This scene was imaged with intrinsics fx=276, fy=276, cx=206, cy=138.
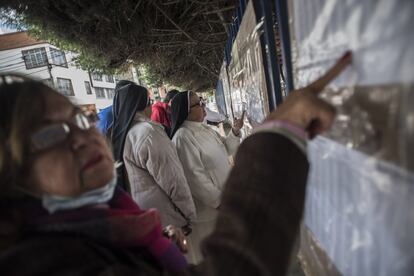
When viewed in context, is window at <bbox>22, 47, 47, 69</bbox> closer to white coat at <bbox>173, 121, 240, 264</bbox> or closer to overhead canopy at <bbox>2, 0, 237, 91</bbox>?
overhead canopy at <bbox>2, 0, 237, 91</bbox>

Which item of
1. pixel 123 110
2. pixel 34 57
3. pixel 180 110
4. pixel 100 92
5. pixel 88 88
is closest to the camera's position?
pixel 123 110

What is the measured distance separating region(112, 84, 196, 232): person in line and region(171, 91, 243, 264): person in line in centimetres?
19

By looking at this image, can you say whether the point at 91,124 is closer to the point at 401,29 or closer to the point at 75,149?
the point at 75,149

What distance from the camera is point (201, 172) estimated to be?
2.61 meters

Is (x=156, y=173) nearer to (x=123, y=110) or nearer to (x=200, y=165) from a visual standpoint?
(x=200, y=165)

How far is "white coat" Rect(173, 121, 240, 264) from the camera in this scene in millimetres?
2562

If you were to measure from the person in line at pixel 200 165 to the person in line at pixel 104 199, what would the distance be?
Answer: 4.92 ft

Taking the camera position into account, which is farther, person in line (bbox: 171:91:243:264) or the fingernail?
person in line (bbox: 171:91:243:264)

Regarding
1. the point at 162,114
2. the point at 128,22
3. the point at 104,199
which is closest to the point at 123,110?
the point at 128,22

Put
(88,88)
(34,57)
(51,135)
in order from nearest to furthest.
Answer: (51,135)
(34,57)
(88,88)

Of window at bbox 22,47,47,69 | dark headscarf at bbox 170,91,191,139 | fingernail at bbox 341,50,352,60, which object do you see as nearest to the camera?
fingernail at bbox 341,50,352,60

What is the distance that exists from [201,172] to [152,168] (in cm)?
52

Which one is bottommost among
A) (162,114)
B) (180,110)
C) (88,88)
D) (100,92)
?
(100,92)

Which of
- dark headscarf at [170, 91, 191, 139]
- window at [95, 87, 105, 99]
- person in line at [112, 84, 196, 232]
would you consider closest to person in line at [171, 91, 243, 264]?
dark headscarf at [170, 91, 191, 139]
